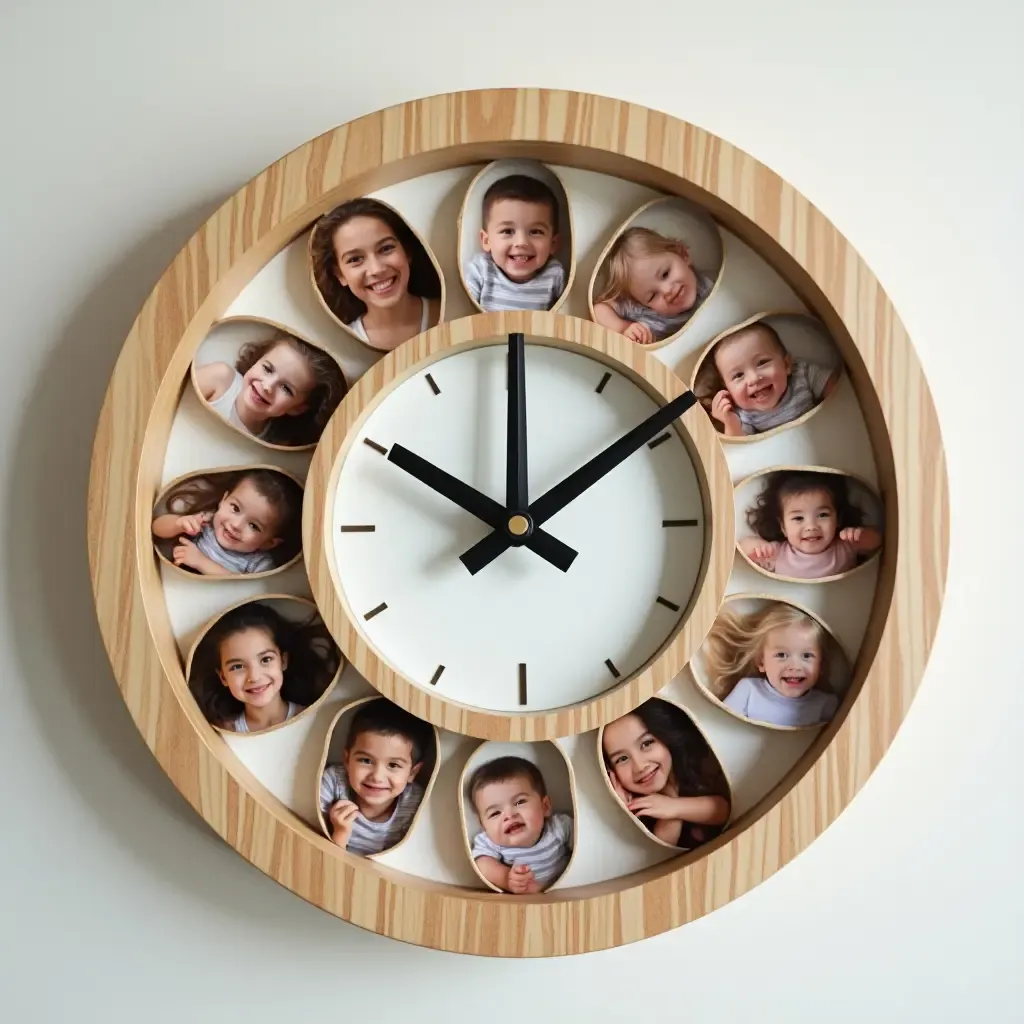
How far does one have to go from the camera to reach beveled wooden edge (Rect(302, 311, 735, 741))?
75 cm

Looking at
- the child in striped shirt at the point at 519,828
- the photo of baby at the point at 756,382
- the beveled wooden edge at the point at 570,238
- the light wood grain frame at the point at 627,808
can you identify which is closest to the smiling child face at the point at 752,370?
the photo of baby at the point at 756,382

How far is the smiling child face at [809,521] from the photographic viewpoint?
0.78m

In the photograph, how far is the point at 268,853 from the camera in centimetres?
76

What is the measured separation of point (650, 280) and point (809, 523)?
23 centimetres

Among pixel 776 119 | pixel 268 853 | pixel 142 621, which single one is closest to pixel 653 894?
pixel 268 853

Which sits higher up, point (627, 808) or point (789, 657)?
point (789, 657)

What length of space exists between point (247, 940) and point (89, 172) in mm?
681

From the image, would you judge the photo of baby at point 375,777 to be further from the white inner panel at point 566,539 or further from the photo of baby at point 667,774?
the photo of baby at point 667,774

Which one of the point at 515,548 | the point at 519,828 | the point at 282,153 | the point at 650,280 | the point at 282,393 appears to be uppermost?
the point at 282,153

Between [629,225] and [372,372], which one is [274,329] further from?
[629,225]

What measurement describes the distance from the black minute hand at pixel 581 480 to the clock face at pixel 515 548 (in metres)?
0.03

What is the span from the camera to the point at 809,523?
781mm

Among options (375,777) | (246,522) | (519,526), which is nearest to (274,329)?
(246,522)

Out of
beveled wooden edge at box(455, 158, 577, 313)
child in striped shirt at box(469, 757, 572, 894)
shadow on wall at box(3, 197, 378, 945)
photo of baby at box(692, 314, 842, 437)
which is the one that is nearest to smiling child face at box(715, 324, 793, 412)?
photo of baby at box(692, 314, 842, 437)
